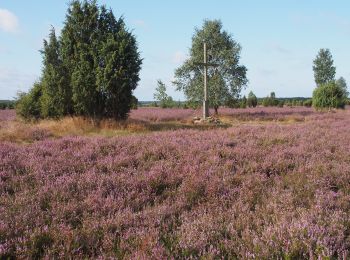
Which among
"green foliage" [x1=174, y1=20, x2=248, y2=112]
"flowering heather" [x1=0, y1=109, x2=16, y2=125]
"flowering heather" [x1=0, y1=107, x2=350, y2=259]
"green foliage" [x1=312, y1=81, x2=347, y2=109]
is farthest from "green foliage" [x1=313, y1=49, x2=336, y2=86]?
"flowering heather" [x1=0, y1=107, x2=350, y2=259]

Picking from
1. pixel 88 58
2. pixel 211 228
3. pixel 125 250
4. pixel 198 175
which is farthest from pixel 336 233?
pixel 88 58

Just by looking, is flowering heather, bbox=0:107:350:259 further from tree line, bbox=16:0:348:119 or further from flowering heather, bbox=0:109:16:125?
flowering heather, bbox=0:109:16:125

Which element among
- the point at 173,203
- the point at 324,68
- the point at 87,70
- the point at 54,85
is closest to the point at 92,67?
the point at 87,70

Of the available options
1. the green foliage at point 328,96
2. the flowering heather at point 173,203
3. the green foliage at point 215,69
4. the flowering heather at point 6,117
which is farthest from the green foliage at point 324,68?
the flowering heather at point 173,203

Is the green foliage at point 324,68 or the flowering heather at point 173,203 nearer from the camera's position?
the flowering heather at point 173,203

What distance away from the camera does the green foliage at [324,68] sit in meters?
63.9

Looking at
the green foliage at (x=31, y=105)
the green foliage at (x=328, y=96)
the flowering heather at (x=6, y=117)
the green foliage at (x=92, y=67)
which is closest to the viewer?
the green foliage at (x=92, y=67)

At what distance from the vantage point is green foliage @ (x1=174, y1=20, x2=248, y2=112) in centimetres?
3262

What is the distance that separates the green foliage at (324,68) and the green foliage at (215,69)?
36.0 metres

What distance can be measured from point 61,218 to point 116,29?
15.0 meters

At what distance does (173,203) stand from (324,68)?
2595 inches

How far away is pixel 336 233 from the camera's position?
142 inches

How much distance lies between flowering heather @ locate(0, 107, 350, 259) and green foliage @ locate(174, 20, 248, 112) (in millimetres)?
24819

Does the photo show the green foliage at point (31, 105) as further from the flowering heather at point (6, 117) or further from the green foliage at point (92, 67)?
the green foliage at point (92, 67)
